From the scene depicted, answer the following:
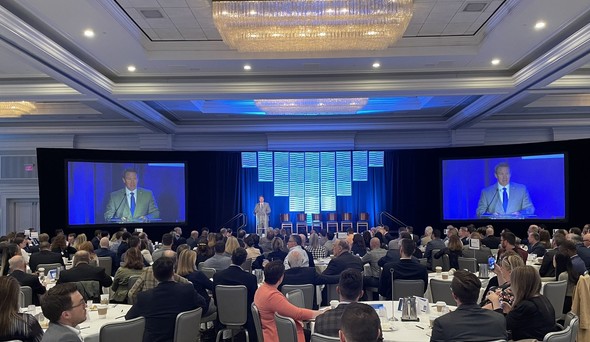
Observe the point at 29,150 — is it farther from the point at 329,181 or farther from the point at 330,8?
the point at 330,8

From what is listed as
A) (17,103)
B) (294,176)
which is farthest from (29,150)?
(294,176)

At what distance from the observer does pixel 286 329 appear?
13.0 feet

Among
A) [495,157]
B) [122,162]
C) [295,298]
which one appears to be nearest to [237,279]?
[295,298]

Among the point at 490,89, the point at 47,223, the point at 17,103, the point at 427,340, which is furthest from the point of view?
the point at 47,223

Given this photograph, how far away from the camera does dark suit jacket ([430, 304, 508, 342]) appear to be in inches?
119

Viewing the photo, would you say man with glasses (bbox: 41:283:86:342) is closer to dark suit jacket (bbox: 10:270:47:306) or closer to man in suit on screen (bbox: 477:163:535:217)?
dark suit jacket (bbox: 10:270:47:306)

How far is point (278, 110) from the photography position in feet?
43.7

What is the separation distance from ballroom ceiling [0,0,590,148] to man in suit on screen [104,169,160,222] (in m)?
1.91

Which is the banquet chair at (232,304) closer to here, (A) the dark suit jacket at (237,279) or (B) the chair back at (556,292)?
(A) the dark suit jacket at (237,279)

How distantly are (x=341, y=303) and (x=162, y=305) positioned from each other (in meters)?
1.62

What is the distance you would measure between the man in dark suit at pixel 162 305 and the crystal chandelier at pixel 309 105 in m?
8.64

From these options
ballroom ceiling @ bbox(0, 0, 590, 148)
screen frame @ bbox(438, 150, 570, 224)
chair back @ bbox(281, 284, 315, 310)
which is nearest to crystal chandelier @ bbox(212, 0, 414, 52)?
ballroom ceiling @ bbox(0, 0, 590, 148)

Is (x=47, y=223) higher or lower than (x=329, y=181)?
lower

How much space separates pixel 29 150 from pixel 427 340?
15938 millimetres
